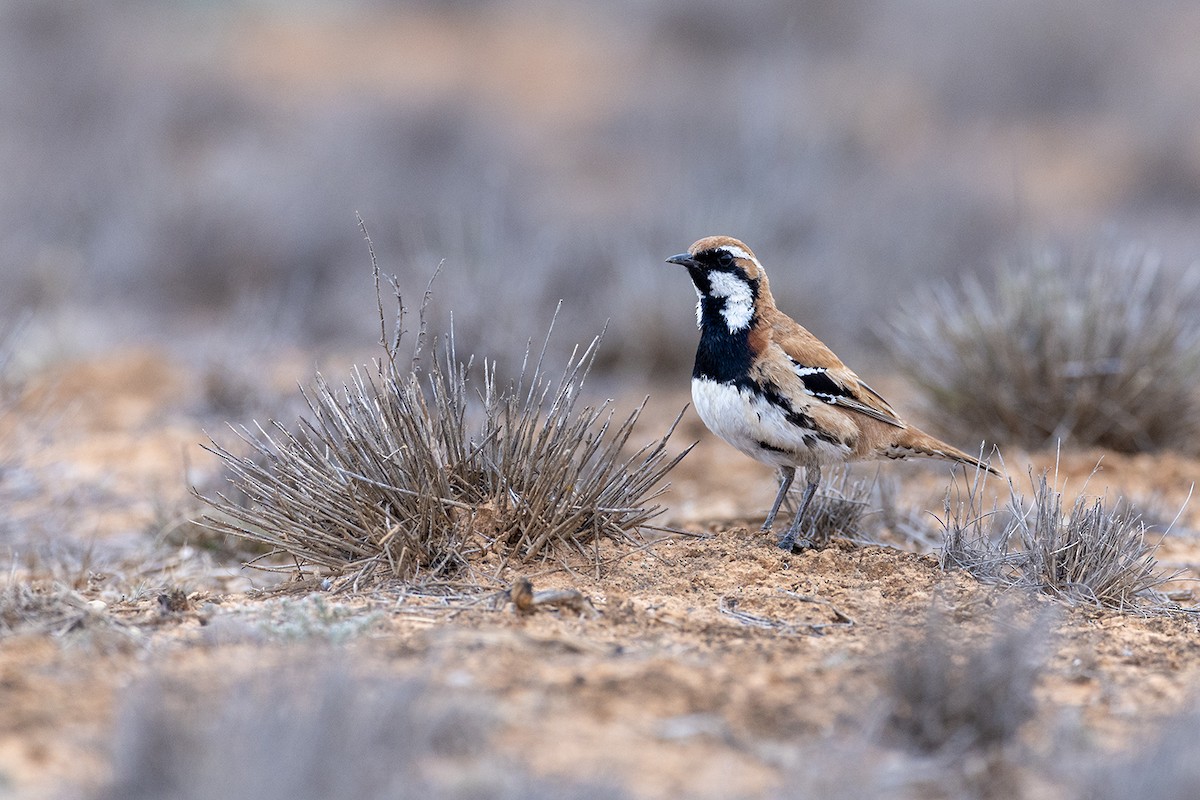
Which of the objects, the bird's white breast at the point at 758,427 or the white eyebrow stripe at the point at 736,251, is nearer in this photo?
the bird's white breast at the point at 758,427

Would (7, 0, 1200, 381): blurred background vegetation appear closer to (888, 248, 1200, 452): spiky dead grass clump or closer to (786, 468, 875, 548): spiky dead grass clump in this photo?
(888, 248, 1200, 452): spiky dead grass clump

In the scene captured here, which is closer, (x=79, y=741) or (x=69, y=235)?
(x=79, y=741)

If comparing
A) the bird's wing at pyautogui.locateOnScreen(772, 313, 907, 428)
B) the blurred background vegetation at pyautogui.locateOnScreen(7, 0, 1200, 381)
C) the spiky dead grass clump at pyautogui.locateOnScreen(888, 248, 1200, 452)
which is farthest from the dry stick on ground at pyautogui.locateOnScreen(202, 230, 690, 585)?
the blurred background vegetation at pyautogui.locateOnScreen(7, 0, 1200, 381)

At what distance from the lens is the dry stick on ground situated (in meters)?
4.81

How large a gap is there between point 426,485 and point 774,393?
1.47 m

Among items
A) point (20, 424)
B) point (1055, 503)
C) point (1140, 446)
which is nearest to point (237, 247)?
point (20, 424)

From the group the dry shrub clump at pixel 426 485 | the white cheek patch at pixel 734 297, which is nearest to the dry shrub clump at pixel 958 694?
the dry shrub clump at pixel 426 485

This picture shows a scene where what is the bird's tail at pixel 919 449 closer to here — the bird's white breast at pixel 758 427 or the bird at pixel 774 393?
the bird at pixel 774 393

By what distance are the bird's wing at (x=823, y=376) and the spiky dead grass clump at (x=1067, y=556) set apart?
68cm

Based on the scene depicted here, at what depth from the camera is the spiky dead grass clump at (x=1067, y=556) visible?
197 inches

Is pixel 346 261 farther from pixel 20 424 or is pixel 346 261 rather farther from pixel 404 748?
pixel 404 748

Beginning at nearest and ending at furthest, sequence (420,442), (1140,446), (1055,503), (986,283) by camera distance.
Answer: (420,442) < (1055,503) < (1140,446) < (986,283)

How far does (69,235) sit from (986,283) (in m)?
8.96

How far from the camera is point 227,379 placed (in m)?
9.01
